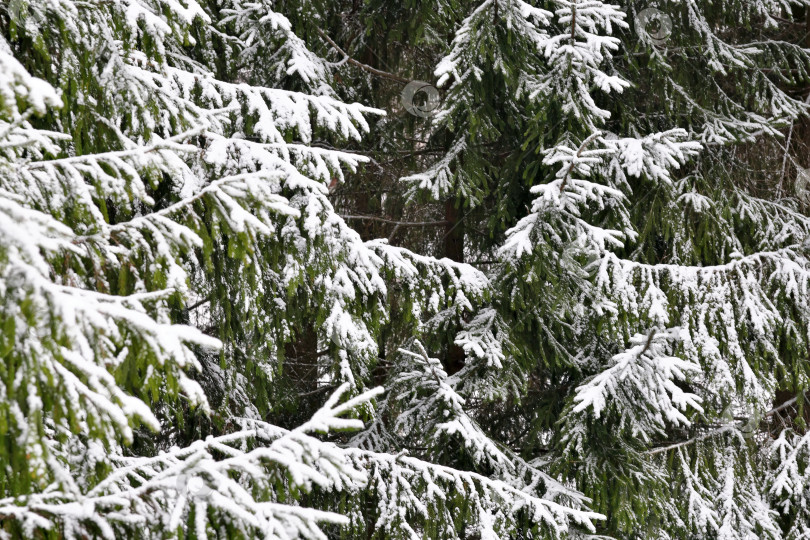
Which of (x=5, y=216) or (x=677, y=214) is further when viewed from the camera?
(x=677, y=214)

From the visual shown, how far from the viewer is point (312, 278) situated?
3.58 metres

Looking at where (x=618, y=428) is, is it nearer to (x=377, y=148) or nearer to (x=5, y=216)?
(x=377, y=148)

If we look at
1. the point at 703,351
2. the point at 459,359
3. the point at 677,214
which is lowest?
the point at 459,359

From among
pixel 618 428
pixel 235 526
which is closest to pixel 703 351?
pixel 618 428

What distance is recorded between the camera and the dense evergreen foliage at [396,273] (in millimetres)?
1784

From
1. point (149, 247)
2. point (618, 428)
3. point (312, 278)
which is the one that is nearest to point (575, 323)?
point (618, 428)

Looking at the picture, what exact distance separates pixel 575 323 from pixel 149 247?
377 centimetres

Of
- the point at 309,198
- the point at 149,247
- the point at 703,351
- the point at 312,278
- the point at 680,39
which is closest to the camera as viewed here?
the point at 149,247

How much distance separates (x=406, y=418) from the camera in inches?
193

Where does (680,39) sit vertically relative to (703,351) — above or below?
above

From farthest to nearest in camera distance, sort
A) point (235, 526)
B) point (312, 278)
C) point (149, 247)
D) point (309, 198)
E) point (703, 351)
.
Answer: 1. point (703, 351)
2. point (312, 278)
3. point (309, 198)
4. point (149, 247)
5. point (235, 526)

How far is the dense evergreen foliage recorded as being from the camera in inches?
70.2

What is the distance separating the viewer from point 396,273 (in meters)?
3.86

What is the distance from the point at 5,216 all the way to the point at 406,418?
3.81 meters
